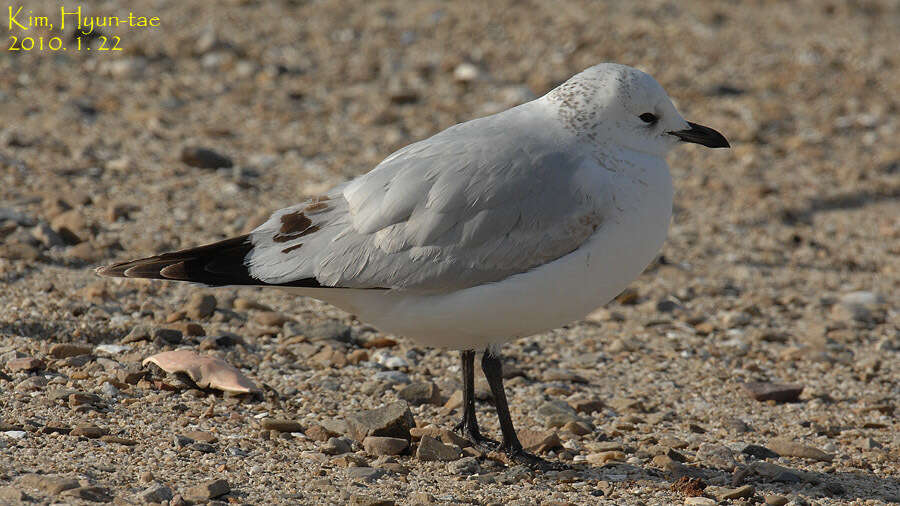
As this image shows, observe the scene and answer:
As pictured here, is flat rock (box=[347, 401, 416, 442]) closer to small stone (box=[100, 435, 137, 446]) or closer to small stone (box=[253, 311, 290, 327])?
small stone (box=[100, 435, 137, 446])

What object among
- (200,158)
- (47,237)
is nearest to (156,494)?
(47,237)

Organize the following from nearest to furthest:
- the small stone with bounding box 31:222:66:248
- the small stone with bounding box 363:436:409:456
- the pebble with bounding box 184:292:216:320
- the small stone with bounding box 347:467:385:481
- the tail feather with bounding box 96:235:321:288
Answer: the small stone with bounding box 347:467:385:481 → the tail feather with bounding box 96:235:321:288 → the small stone with bounding box 363:436:409:456 → the pebble with bounding box 184:292:216:320 → the small stone with bounding box 31:222:66:248

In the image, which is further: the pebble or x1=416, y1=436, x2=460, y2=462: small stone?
the pebble

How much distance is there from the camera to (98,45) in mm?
8484

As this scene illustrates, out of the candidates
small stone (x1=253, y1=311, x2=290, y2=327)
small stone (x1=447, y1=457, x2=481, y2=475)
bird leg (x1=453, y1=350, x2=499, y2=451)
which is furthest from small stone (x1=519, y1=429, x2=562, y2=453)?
Result: small stone (x1=253, y1=311, x2=290, y2=327)

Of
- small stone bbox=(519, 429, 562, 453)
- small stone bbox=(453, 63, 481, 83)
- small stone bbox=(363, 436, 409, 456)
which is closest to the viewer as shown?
small stone bbox=(363, 436, 409, 456)

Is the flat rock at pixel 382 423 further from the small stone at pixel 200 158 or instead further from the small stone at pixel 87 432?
the small stone at pixel 200 158

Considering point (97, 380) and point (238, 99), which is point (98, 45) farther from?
point (97, 380)

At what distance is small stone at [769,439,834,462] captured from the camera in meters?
4.30

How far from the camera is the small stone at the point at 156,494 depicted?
3381mm

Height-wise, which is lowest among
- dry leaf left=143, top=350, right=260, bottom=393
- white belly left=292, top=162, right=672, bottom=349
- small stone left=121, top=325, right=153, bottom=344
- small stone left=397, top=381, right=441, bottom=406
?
small stone left=397, top=381, right=441, bottom=406

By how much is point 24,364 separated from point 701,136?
Answer: 2635 millimetres

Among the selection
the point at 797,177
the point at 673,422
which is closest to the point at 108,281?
the point at 673,422

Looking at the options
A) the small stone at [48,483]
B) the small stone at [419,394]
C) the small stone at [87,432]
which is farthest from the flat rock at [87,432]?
the small stone at [419,394]
